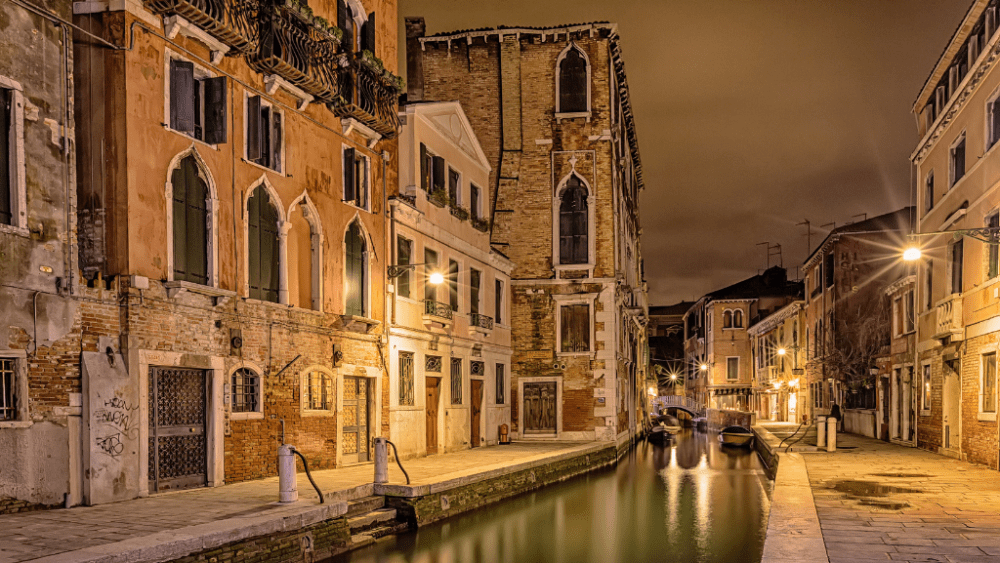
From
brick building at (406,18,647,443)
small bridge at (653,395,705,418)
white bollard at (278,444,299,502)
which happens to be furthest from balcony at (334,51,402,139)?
small bridge at (653,395,705,418)

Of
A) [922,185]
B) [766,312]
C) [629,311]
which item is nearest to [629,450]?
[629,311]

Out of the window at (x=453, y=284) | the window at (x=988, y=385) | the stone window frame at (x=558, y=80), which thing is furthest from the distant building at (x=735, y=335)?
the window at (x=988, y=385)

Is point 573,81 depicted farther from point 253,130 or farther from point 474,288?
point 253,130

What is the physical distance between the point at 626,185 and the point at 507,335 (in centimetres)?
1211

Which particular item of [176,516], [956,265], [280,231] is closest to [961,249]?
[956,265]

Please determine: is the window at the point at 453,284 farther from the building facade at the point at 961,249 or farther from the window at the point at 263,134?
the building facade at the point at 961,249

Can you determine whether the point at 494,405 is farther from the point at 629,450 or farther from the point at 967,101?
the point at 967,101

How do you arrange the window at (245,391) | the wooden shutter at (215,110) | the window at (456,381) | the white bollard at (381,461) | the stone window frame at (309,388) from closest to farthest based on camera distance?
the wooden shutter at (215,110), the white bollard at (381,461), the window at (245,391), the stone window frame at (309,388), the window at (456,381)

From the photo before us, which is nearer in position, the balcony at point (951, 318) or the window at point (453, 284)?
the balcony at point (951, 318)

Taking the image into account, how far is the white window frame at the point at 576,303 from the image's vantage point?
27922 millimetres

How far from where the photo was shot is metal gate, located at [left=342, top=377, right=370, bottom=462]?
16.8 meters

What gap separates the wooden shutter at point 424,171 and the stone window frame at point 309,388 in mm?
6215

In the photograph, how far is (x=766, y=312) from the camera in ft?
189

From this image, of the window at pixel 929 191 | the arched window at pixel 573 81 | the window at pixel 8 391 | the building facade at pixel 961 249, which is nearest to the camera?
the window at pixel 8 391
